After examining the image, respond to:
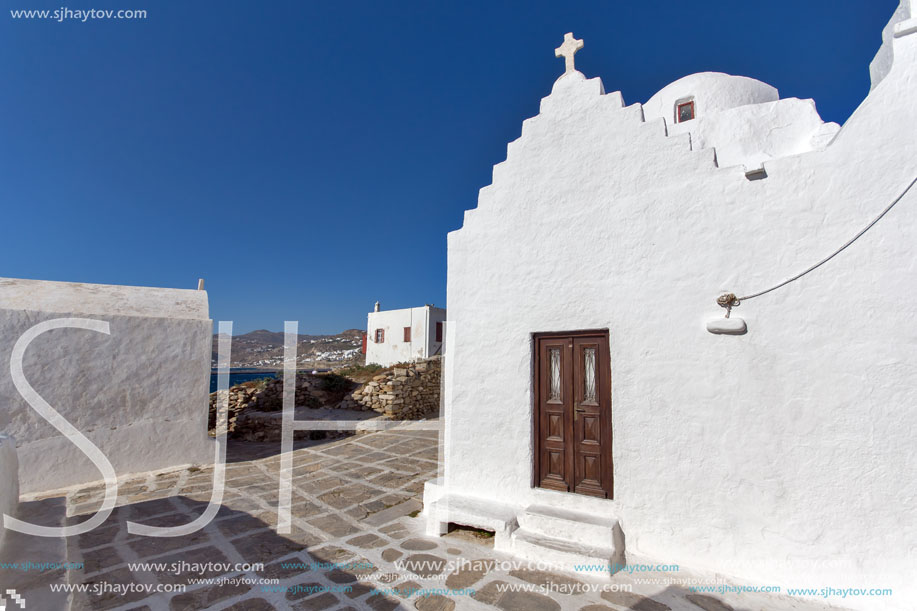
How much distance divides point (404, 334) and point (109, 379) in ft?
59.3

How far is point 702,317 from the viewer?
3.59 m

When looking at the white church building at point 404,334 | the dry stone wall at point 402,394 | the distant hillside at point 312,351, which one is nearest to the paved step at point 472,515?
the dry stone wall at point 402,394

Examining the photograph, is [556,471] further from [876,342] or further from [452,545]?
[876,342]

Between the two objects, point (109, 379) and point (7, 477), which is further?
point (109, 379)

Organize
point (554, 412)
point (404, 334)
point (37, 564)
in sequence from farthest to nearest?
1. point (404, 334)
2. point (554, 412)
3. point (37, 564)

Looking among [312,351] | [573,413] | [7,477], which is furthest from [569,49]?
[312,351]

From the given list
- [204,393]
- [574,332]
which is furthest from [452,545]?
[204,393]

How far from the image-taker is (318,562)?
12.4 ft

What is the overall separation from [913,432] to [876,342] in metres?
0.62

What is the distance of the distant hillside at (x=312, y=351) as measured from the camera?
3931 centimetres

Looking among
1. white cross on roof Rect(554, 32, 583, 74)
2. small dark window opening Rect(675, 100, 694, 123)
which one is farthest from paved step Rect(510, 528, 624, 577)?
small dark window opening Rect(675, 100, 694, 123)

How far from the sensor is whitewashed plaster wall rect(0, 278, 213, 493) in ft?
20.5

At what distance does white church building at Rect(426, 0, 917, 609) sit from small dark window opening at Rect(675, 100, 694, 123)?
3.20 metres

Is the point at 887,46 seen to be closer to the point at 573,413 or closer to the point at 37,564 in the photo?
the point at 573,413
